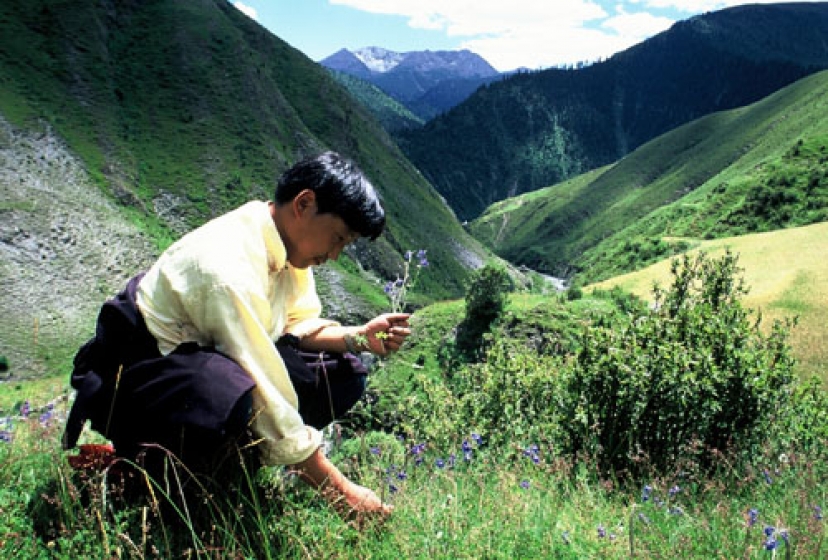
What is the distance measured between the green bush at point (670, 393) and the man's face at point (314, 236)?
141 inches

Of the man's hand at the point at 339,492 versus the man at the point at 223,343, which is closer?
the man at the point at 223,343

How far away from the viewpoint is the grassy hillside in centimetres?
3538

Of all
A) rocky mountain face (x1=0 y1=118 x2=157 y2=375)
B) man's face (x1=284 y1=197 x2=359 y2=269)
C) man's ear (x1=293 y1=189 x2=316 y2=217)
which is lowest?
rocky mountain face (x1=0 y1=118 x2=157 y2=375)

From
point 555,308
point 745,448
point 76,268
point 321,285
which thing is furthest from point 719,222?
point 745,448

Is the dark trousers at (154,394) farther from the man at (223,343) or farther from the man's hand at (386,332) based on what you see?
the man's hand at (386,332)

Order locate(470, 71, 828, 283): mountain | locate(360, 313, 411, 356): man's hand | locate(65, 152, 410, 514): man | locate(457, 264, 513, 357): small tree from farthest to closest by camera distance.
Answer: locate(470, 71, 828, 283): mountain, locate(457, 264, 513, 357): small tree, locate(360, 313, 411, 356): man's hand, locate(65, 152, 410, 514): man

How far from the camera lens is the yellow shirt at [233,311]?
3.07 metres

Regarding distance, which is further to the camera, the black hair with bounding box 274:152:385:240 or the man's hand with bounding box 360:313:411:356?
the man's hand with bounding box 360:313:411:356

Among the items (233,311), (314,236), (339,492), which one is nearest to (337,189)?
(314,236)

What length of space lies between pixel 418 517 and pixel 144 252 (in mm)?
71161

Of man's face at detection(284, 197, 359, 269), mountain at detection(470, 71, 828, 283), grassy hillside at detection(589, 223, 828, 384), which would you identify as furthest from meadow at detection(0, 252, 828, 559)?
mountain at detection(470, 71, 828, 283)

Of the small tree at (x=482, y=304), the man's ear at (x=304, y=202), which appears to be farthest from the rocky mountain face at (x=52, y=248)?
the man's ear at (x=304, y=202)

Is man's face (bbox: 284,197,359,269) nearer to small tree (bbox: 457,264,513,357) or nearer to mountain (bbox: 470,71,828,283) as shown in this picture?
small tree (bbox: 457,264,513,357)

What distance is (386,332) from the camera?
158 inches
